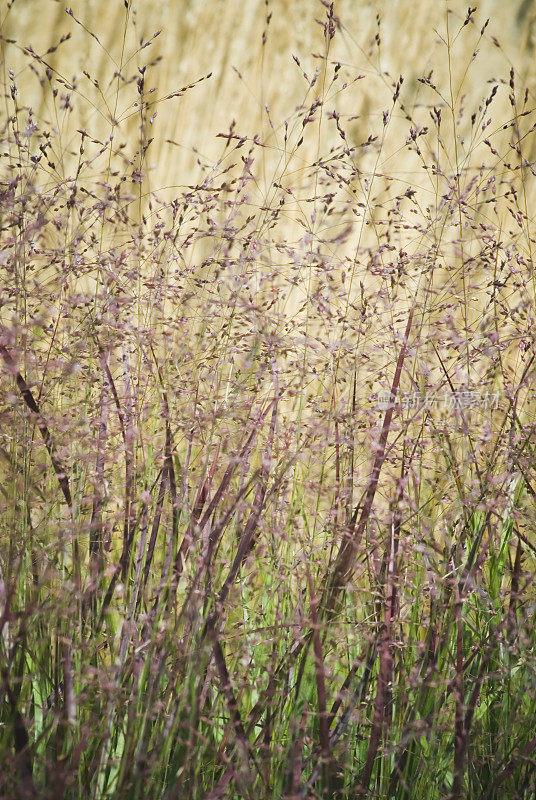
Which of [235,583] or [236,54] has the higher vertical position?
[236,54]

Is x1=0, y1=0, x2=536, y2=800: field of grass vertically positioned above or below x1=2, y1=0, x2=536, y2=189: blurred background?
below

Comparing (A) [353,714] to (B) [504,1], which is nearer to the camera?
(A) [353,714]

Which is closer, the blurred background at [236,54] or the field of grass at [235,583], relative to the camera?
the field of grass at [235,583]

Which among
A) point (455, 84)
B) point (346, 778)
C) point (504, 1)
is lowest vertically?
point (346, 778)

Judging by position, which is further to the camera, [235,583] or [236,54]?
[236,54]

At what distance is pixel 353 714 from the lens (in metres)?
0.99

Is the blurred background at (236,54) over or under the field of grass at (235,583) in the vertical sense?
over

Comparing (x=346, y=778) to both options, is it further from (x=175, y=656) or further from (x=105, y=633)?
(x=105, y=633)

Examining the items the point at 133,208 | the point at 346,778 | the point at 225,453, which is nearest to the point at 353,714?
the point at 346,778

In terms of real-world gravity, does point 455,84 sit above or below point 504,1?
below

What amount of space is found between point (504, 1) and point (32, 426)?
217cm

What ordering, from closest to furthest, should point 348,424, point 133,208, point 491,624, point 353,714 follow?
point 353,714 → point 348,424 → point 491,624 → point 133,208

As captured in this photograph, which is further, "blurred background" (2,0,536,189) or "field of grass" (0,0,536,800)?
"blurred background" (2,0,536,189)

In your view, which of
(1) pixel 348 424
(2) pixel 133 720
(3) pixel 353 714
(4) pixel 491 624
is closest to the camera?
(2) pixel 133 720
